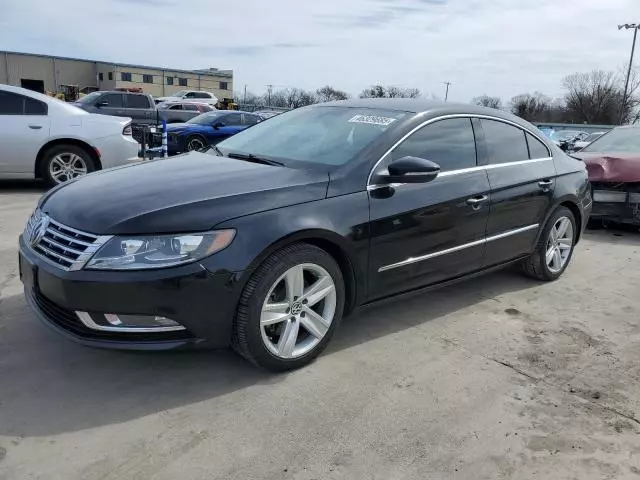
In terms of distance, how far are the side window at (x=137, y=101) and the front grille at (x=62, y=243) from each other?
16.6m

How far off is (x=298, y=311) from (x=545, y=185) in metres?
2.64

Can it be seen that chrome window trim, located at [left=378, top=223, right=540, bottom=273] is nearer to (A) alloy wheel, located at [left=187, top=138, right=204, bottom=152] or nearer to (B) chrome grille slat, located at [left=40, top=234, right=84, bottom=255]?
(B) chrome grille slat, located at [left=40, top=234, right=84, bottom=255]

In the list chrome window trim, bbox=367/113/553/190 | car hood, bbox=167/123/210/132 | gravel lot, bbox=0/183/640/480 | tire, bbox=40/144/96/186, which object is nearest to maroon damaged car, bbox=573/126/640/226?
chrome window trim, bbox=367/113/553/190

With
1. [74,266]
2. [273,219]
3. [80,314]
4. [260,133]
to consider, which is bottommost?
[80,314]

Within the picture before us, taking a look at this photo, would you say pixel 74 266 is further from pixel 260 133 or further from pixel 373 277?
pixel 260 133

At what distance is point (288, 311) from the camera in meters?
3.16

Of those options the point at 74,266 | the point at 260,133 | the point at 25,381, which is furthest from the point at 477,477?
the point at 260,133

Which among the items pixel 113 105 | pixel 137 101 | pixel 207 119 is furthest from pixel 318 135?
pixel 137 101

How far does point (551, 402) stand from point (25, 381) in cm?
278

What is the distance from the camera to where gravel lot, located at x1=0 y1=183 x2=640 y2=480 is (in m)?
2.47

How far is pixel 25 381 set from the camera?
9.89ft

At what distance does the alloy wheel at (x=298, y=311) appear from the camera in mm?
3094

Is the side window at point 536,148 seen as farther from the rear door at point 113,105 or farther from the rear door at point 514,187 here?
the rear door at point 113,105

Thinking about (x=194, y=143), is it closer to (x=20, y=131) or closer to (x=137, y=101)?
(x=137, y=101)
